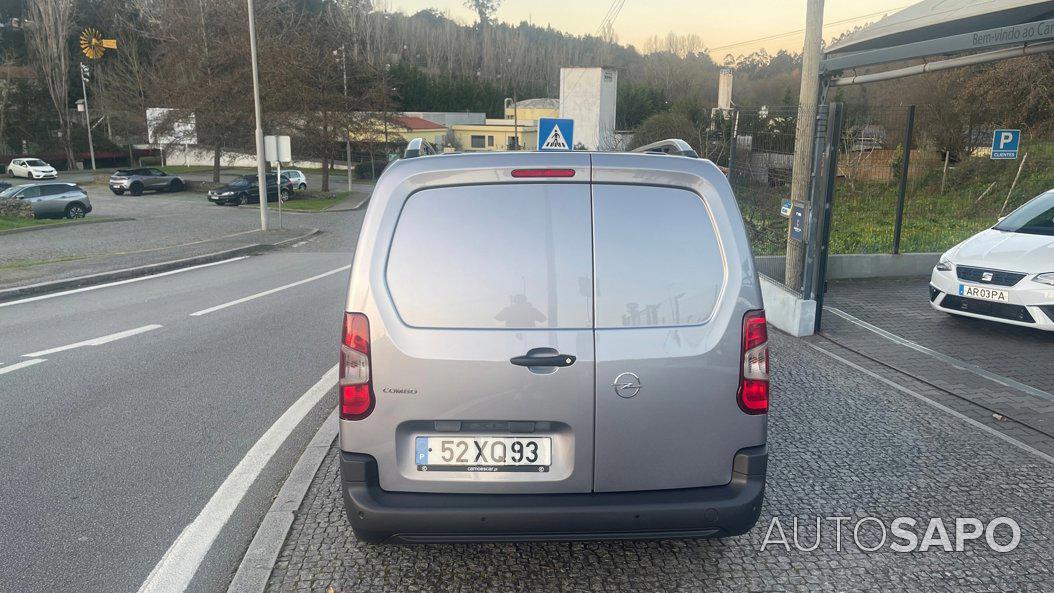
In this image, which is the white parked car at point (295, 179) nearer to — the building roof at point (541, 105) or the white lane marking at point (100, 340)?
the white lane marking at point (100, 340)

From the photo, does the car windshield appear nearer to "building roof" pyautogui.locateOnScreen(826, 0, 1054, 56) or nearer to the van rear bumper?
"building roof" pyautogui.locateOnScreen(826, 0, 1054, 56)

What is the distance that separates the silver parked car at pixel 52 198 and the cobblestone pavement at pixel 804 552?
88.7 feet

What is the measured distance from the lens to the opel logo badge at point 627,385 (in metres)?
2.92

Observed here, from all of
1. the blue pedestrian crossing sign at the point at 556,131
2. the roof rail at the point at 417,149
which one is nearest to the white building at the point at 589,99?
the blue pedestrian crossing sign at the point at 556,131

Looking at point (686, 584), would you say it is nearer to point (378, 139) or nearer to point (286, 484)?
point (286, 484)

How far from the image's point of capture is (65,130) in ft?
199

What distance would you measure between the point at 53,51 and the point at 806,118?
69.9 metres

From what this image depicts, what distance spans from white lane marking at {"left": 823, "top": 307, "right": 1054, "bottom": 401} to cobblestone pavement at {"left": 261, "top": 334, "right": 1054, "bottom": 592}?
168 cm

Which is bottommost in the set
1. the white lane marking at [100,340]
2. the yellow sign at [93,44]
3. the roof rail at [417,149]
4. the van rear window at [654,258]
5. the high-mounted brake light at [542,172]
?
the white lane marking at [100,340]

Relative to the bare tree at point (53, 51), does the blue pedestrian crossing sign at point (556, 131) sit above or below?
below

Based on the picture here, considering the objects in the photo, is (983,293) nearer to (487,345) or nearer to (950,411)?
(950,411)

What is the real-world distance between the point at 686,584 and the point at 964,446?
3.00 metres

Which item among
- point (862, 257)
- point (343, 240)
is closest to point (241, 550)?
point (862, 257)

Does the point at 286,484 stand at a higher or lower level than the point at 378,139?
lower
